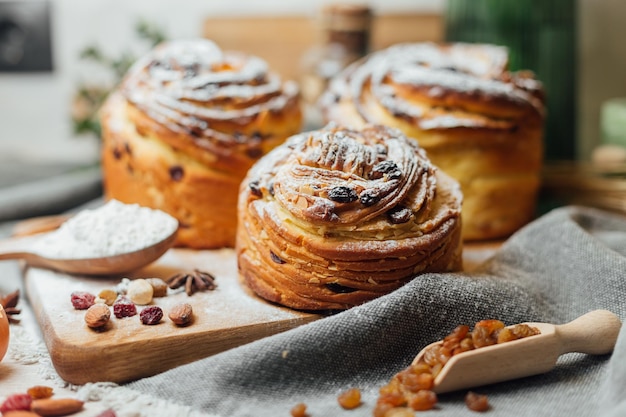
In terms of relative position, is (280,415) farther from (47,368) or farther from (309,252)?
(47,368)

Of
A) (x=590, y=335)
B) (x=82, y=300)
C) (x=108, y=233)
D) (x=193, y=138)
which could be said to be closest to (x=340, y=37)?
(x=193, y=138)

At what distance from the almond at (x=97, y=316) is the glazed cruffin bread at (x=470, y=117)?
36.8 inches

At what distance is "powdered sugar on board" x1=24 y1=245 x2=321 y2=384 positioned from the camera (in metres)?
1.45

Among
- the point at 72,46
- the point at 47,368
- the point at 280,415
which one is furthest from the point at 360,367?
the point at 72,46

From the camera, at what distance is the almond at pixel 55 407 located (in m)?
1.30

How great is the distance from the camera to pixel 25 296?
192 centimetres

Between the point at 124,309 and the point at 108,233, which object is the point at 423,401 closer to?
the point at 124,309

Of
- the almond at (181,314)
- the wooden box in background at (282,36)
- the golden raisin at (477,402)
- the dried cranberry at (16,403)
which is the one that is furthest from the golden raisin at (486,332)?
the wooden box in background at (282,36)

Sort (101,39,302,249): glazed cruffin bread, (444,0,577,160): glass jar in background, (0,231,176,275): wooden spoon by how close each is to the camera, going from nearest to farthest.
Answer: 1. (0,231,176,275): wooden spoon
2. (101,39,302,249): glazed cruffin bread
3. (444,0,577,160): glass jar in background

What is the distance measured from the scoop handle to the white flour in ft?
3.00

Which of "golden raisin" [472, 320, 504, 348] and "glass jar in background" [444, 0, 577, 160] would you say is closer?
"golden raisin" [472, 320, 504, 348]

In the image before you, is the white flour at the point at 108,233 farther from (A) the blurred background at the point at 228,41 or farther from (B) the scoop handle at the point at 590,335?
(A) the blurred background at the point at 228,41

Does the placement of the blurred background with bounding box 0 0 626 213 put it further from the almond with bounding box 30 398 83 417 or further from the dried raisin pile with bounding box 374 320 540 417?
the almond with bounding box 30 398 83 417

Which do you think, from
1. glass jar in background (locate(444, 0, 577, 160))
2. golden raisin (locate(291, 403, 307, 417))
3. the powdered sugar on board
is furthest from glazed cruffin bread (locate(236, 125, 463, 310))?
glass jar in background (locate(444, 0, 577, 160))
